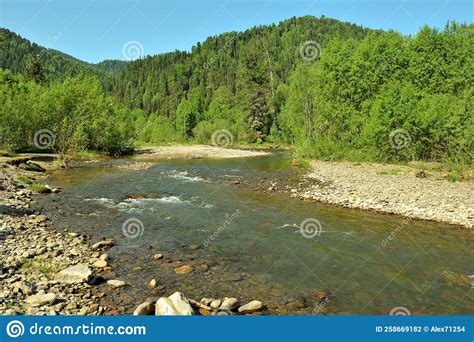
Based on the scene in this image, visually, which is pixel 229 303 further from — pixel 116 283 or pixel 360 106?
pixel 360 106

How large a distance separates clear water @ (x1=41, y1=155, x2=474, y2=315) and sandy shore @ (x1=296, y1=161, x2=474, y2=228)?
1.23 meters

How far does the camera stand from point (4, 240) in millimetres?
14977

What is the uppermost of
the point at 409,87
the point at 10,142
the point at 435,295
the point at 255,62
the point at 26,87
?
the point at 255,62

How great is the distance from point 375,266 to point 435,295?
262cm

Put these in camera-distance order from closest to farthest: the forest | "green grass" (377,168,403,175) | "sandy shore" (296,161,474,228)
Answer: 1. "sandy shore" (296,161,474,228)
2. "green grass" (377,168,403,175)
3. the forest

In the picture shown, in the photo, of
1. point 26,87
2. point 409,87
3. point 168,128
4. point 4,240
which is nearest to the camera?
point 4,240

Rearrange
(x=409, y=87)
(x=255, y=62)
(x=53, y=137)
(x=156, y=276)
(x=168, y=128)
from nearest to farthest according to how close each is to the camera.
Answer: (x=156, y=276) → (x=409, y=87) → (x=53, y=137) → (x=255, y=62) → (x=168, y=128)

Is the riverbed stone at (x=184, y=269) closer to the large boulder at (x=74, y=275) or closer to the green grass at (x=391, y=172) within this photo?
the large boulder at (x=74, y=275)

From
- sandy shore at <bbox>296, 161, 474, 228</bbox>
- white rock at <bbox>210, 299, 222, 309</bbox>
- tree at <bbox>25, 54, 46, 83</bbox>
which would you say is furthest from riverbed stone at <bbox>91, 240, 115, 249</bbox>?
tree at <bbox>25, 54, 46, 83</bbox>

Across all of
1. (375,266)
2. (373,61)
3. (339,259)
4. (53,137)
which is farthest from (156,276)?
(53,137)

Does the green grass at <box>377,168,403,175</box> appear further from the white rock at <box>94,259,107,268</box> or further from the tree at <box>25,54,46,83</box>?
the tree at <box>25,54,46,83</box>

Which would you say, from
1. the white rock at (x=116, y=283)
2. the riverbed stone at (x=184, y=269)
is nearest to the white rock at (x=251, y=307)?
the riverbed stone at (x=184, y=269)

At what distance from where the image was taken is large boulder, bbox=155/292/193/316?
9.08m

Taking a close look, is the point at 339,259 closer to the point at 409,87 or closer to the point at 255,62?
the point at 409,87
